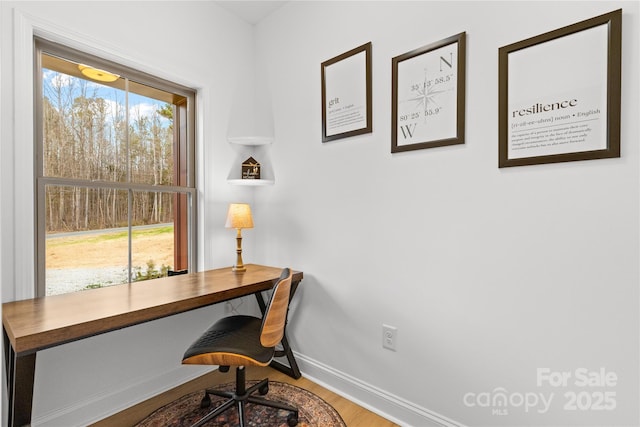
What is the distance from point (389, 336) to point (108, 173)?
1.92m

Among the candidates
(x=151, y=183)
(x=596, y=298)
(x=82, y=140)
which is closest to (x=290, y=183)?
(x=151, y=183)

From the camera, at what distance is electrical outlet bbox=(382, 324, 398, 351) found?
1933 mm

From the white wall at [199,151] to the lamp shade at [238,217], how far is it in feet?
0.78

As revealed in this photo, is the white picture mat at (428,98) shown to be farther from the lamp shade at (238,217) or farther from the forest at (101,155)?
the forest at (101,155)

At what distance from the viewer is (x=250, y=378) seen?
2340 millimetres

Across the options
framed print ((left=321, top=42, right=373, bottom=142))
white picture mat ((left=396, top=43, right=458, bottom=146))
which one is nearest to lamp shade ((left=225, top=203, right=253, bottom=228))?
framed print ((left=321, top=42, right=373, bottom=142))

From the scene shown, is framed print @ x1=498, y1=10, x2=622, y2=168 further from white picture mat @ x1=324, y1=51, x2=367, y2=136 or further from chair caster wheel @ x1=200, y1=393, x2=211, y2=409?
chair caster wheel @ x1=200, y1=393, x2=211, y2=409

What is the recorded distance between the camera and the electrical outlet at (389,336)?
193cm

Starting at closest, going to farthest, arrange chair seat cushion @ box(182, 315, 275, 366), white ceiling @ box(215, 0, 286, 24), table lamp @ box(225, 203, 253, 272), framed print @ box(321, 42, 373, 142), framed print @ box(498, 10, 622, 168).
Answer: framed print @ box(498, 10, 622, 168), chair seat cushion @ box(182, 315, 275, 366), framed print @ box(321, 42, 373, 142), table lamp @ box(225, 203, 253, 272), white ceiling @ box(215, 0, 286, 24)

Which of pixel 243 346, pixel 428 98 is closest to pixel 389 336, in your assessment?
pixel 243 346

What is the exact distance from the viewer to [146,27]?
6.98ft

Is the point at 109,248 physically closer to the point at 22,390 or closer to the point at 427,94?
the point at 22,390

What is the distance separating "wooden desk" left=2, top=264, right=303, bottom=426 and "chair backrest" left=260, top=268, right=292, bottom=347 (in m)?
0.35

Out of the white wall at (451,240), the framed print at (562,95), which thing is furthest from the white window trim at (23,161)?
the framed print at (562,95)
